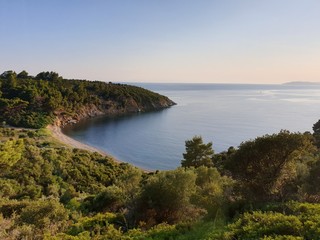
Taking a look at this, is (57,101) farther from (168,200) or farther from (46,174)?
(168,200)

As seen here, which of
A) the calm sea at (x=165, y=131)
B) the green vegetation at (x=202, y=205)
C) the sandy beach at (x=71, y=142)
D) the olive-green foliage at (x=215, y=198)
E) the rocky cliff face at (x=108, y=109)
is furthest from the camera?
the rocky cliff face at (x=108, y=109)

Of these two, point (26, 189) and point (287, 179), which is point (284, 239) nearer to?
point (287, 179)

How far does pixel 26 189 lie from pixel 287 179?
65.6ft

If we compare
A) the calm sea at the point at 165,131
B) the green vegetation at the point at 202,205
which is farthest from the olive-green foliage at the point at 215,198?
the calm sea at the point at 165,131

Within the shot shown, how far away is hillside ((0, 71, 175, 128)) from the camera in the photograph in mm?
77562

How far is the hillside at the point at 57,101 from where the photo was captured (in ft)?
254

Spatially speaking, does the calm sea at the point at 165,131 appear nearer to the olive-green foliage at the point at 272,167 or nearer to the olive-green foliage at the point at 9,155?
the olive-green foliage at the point at 9,155

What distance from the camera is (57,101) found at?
89.1 meters

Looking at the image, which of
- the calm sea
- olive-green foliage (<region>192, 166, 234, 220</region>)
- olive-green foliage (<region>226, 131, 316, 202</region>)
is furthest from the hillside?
olive-green foliage (<region>226, 131, 316, 202</region>)

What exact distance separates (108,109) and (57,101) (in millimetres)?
28957

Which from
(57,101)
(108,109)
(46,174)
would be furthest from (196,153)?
(108,109)

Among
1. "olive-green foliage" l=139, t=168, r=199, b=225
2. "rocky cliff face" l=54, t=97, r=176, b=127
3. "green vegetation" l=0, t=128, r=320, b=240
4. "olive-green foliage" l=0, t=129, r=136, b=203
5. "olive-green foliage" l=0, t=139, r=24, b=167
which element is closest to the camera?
"green vegetation" l=0, t=128, r=320, b=240

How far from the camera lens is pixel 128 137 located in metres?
75.9

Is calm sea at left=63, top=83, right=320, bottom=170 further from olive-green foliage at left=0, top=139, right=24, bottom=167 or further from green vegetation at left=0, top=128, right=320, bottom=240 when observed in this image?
green vegetation at left=0, top=128, right=320, bottom=240
